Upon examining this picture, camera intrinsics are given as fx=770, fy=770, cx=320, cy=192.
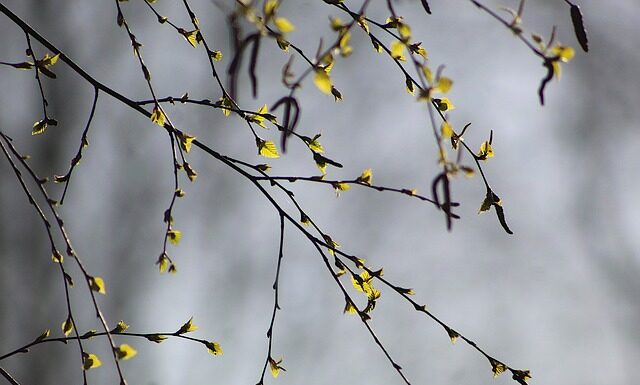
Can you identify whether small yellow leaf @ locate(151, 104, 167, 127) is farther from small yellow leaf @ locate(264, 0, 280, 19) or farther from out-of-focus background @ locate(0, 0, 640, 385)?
out-of-focus background @ locate(0, 0, 640, 385)

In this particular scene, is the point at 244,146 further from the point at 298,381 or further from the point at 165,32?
the point at 298,381

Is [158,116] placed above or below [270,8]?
above

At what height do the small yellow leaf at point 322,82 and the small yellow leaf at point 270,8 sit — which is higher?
the small yellow leaf at point 322,82

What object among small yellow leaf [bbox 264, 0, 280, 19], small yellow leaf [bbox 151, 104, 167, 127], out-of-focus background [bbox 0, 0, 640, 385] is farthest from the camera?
out-of-focus background [bbox 0, 0, 640, 385]

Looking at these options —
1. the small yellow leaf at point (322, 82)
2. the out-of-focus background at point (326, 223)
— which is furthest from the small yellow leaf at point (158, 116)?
the out-of-focus background at point (326, 223)

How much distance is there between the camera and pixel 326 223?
1.90 m

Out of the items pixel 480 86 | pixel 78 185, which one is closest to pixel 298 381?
pixel 78 185

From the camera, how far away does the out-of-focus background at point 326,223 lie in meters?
1.89

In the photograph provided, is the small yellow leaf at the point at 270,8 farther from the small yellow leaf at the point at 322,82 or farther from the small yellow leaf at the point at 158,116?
the small yellow leaf at the point at 158,116

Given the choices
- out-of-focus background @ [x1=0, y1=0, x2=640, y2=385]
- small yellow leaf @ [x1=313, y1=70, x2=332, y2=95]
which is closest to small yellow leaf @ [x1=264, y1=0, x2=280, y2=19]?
small yellow leaf @ [x1=313, y1=70, x2=332, y2=95]

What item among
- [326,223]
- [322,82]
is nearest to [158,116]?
[322,82]

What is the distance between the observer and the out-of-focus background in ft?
6.21

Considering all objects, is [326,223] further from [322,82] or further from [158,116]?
[322,82]

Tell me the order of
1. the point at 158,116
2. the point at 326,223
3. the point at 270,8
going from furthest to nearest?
1. the point at 326,223
2. the point at 158,116
3. the point at 270,8
